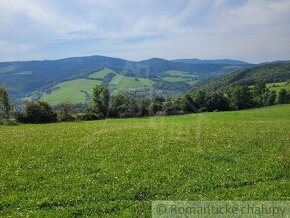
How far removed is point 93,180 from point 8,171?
6037 mm

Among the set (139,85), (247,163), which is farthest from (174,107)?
(247,163)

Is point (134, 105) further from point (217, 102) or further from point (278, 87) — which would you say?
point (278, 87)

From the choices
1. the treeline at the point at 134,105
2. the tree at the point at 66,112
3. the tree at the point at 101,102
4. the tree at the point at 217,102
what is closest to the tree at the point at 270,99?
the treeline at the point at 134,105

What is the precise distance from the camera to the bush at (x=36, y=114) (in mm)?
79312

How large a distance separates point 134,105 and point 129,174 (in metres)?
88.6

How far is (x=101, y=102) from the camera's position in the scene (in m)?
104

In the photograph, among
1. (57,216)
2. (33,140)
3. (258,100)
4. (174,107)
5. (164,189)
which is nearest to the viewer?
(57,216)

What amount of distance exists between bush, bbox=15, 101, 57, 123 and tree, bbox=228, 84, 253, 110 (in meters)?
77.0

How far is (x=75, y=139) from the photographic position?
3509 centimetres

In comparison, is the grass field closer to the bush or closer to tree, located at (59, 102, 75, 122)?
the bush

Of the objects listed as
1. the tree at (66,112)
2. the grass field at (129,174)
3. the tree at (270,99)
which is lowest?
the tree at (270,99)

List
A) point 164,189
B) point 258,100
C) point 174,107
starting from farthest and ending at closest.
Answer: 1. point 258,100
2. point 174,107
3. point 164,189

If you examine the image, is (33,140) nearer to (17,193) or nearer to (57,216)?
(17,193)

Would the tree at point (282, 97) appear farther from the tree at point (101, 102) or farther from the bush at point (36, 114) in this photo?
the bush at point (36, 114)
